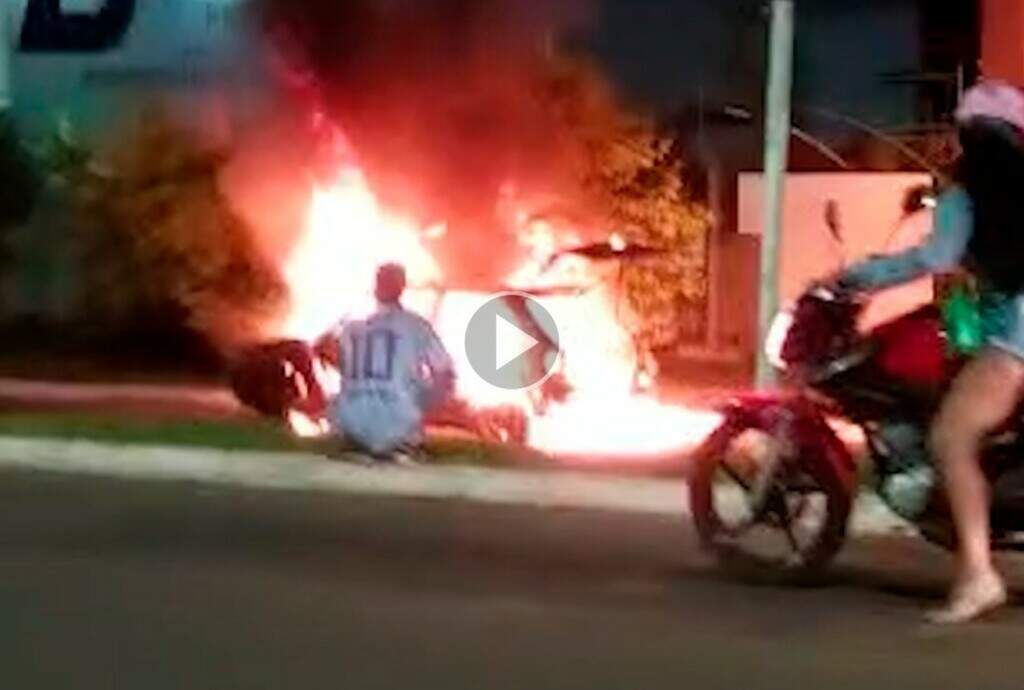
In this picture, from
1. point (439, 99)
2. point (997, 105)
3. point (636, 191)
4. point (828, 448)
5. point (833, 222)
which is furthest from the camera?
point (636, 191)

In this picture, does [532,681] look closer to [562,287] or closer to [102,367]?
[562,287]

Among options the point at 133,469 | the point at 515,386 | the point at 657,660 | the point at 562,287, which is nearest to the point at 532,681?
the point at 657,660

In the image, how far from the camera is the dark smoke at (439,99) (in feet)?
63.8

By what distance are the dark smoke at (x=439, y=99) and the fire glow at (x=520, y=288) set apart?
0.72 ft

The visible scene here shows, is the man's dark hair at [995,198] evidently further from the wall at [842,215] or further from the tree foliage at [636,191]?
the wall at [842,215]

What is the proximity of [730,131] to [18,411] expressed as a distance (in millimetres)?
11108

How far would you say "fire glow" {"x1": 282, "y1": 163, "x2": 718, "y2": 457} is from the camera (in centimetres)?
1688

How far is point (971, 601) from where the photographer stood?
31.8 ft

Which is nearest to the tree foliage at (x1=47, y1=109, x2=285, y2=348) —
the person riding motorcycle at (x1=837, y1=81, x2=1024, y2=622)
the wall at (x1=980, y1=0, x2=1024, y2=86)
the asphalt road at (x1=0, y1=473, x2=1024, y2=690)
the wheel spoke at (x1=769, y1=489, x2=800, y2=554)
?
the wall at (x1=980, y1=0, x2=1024, y2=86)

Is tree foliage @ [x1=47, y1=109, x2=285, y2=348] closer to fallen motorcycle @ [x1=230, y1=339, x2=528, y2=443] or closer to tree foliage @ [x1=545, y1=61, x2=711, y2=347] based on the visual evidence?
tree foliage @ [x1=545, y1=61, x2=711, y2=347]

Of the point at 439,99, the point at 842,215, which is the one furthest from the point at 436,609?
the point at 842,215

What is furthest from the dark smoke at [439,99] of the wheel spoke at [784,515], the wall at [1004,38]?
the wheel spoke at [784,515]

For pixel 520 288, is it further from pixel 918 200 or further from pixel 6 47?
pixel 6 47

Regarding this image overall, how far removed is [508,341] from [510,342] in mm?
21
